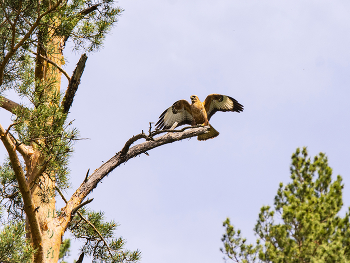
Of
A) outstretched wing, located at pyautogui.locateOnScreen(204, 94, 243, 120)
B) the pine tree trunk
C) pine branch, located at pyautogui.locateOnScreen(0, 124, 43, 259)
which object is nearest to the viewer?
pine branch, located at pyautogui.locateOnScreen(0, 124, 43, 259)

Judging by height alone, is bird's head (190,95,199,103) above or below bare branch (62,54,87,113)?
above

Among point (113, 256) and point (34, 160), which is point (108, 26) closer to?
point (34, 160)

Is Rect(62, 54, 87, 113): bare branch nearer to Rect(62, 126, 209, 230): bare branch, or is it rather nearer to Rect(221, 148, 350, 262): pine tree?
Rect(62, 126, 209, 230): bare branch

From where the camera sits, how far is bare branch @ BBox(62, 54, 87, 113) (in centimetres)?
462

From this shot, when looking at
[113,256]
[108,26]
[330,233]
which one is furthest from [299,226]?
[108,26]

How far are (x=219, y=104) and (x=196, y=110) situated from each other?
0.69m

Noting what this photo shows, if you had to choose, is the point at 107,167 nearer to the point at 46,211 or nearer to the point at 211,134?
the point at 46,211

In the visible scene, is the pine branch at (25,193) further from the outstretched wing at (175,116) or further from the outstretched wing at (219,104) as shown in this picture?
the outstretched wing at (219,104)

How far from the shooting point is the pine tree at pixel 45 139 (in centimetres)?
407

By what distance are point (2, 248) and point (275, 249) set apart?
3121 mm

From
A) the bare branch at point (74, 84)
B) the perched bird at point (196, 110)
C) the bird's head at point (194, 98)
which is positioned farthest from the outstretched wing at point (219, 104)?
the bare branch at point (74, 84)

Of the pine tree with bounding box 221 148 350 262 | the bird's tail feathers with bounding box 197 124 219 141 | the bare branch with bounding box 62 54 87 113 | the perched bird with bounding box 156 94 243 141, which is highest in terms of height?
the perched bird with bounding box 156 94 243 141

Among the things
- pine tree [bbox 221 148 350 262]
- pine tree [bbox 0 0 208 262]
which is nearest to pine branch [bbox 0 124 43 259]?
pine tree [bbox 0 0 208 262]

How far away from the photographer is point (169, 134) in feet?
17.7
